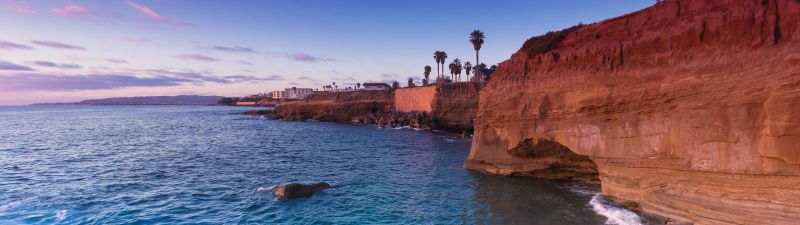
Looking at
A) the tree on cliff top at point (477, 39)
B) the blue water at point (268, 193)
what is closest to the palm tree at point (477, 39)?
the tree on cliff top at point (477, 39)

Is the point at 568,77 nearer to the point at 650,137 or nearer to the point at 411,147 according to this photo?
the point at 650,137

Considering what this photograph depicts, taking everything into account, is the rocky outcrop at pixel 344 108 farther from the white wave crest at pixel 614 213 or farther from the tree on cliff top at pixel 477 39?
the white wave crest at pixel 614 213

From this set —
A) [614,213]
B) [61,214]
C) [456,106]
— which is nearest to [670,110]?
[614,213]

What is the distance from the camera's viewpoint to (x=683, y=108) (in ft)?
51.3

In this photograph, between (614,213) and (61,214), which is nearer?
(614,213)

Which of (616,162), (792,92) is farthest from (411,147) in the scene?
(792,92)

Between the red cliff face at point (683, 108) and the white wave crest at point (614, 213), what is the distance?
483 mm

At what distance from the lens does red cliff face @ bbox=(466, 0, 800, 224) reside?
1285 cm

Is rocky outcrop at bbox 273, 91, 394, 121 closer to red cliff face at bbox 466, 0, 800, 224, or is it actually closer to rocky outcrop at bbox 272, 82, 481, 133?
rocky outcrop at bbox 272, 82, 481, 133

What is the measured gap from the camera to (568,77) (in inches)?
877

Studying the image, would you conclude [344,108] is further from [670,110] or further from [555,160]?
[670,110]

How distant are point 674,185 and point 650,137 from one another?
200 cm

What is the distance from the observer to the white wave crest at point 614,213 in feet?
57.0

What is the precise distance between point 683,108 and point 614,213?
5276 mm
